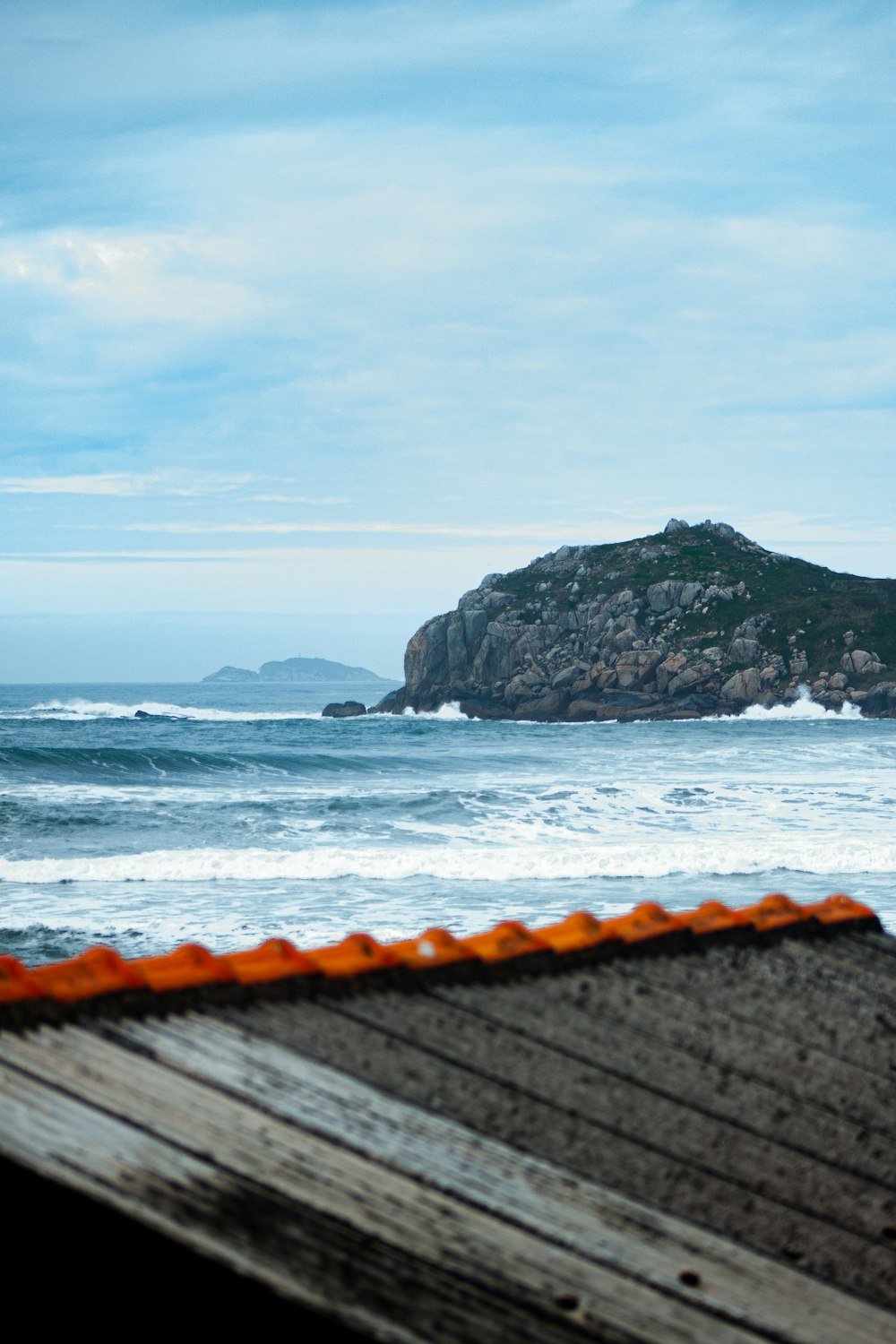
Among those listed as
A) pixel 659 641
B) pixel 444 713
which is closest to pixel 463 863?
pixel 444 713

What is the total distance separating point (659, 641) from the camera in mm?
100875

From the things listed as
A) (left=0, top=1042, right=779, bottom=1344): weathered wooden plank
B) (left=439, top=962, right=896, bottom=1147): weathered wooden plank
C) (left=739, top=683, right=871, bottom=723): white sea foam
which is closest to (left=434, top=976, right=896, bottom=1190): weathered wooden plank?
(left=439, top=962, right=896, bottom=1147): weathered wooden plank

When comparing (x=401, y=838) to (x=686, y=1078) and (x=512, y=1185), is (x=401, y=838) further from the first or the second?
(x=512, y=1185)

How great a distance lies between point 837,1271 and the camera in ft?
7.84

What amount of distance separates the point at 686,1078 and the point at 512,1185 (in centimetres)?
60

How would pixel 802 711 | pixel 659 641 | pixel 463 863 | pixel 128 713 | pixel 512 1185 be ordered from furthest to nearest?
pixel 659 641
pixel 128 713
pixel 802 711
pixel 463 863
pixel 512 1185

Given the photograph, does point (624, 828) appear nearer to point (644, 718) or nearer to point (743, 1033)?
point (743, 1033)

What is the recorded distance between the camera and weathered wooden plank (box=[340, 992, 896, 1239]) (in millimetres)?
2533

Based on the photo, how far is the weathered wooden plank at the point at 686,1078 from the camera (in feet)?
8.76

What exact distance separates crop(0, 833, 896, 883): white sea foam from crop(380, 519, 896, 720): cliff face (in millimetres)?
68653

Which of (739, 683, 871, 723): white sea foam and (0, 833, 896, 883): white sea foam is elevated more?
(739, 683, 871, 723): white sea foam

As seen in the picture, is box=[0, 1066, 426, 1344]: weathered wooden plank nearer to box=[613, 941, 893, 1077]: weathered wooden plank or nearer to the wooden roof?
the wooden roof

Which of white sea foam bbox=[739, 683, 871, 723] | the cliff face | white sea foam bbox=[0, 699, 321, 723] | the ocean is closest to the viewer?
the ocean

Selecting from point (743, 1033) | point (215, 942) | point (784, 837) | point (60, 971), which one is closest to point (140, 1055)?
point (60, 971)
